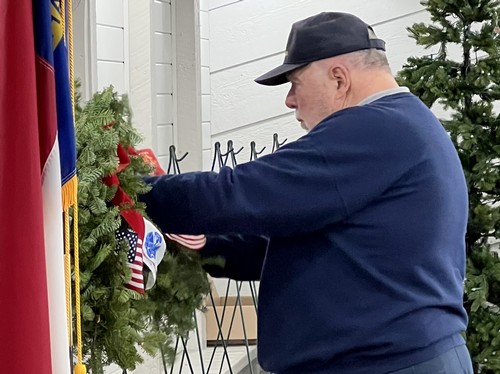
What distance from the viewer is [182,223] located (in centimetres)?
225

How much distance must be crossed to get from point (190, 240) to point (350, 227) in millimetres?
458

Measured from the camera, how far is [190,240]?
2502 millimetres

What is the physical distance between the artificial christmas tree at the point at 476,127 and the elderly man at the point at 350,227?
1.33 m

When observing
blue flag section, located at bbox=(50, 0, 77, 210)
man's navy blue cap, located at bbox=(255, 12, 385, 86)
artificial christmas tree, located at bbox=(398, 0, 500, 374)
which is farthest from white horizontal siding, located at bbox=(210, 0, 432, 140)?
blue flag section, located at bbox=(50, 0, 77, 210)

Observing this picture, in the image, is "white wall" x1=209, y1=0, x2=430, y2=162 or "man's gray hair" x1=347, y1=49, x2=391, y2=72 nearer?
"man's gray hair" x1=347, y1=49, x2=391, y2=72

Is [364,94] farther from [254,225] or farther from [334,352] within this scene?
[334,352]

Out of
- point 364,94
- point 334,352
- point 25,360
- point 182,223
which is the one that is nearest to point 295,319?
point 334,352

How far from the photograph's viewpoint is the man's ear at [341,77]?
2.38 metres

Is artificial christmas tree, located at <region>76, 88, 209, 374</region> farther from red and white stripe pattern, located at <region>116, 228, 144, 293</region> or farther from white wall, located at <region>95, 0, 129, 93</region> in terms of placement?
white wall, located at <region>95, 0, 129, 93</region>

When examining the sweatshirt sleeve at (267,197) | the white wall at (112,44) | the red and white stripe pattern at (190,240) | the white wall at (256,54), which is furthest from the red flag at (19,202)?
the white wall at (256,54)

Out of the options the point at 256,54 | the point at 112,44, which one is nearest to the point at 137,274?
the point at 112,44

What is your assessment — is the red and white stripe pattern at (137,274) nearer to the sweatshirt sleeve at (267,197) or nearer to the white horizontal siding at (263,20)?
the sweatshirt sleeve at (267,197)

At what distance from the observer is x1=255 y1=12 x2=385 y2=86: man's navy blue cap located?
2.37 meters

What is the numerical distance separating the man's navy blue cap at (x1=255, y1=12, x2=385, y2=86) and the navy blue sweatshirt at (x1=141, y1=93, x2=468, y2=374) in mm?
167
